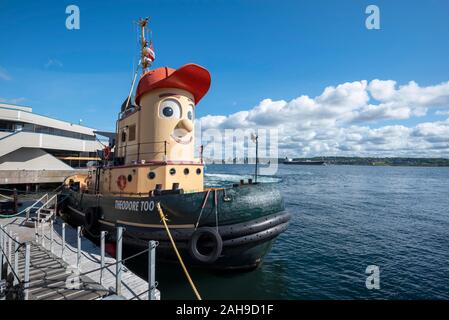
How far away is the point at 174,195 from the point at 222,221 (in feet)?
5.92

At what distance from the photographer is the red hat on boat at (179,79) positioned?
29.2 feet

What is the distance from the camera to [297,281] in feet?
30.8

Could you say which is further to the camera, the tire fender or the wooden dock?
the tire fender

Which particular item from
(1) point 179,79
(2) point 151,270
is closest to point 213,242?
(2) point 151,270

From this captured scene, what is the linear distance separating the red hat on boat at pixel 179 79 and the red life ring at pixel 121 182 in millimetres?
3580

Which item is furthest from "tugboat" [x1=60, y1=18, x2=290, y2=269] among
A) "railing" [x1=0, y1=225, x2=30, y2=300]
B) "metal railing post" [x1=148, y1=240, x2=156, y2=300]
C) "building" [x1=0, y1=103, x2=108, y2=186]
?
"building" [x1=0, y1=103, x2=108, y2=186]

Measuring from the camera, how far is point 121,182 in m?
9.95

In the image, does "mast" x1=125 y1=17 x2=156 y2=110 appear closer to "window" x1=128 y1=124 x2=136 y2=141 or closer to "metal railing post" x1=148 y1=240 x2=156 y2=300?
"window" x1=128 y1=124 x2=136 y2=141

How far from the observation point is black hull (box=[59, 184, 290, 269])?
7488mm

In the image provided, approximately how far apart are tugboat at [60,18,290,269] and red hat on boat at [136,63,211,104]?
4cm

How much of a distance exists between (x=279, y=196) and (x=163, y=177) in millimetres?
4480

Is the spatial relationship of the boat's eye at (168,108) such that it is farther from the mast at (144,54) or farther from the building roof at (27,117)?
the building roof at (27,117)
